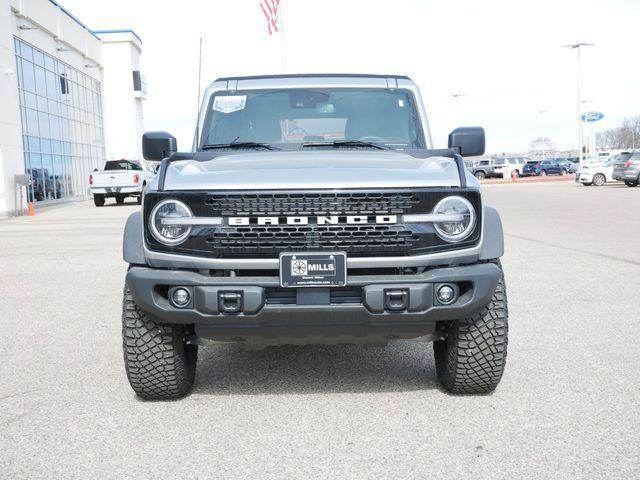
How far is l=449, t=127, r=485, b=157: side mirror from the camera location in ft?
17.1

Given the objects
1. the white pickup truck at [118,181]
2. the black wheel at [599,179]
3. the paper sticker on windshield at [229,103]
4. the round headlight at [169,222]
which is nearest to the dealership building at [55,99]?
the white pickup truck at [118,181]

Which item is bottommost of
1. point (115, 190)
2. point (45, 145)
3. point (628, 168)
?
point (115, 190)

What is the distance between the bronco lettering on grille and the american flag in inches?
1034

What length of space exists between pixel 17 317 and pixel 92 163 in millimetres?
38964

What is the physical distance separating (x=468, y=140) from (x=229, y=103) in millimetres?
1702

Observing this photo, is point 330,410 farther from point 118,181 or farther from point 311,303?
point 118,181

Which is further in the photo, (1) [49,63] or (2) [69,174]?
(2) [69,174]

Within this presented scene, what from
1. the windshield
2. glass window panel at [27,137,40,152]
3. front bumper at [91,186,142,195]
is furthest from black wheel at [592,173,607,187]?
the windshield

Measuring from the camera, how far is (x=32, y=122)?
32.7 m

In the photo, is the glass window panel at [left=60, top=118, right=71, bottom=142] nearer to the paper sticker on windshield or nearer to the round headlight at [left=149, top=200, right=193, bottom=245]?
the paper sticker on windshield

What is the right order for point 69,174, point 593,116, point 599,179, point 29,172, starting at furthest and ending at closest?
point 593,116
point 599,179
point 69,174
point 29,172

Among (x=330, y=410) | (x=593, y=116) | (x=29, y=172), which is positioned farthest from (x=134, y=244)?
(x=593, y=116)

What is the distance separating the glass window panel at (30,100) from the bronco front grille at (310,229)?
30657mm

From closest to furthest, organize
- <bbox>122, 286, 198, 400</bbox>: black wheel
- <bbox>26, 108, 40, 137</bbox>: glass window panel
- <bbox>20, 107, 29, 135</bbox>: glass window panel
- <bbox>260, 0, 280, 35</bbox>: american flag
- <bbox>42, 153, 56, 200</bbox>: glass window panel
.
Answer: <bbox>122, 286, 198, 400</bbox>: black wheel
<bbox>260, 0, 280, 35</bbox>: american flag
<bbox>20, 107, 29, 135</bbox>: glass window panel
<bbox>26, 108, 40, 137</bbox>: glass window panel
<bbox>42, 153, 56, 200</bbox>: glass window panel
